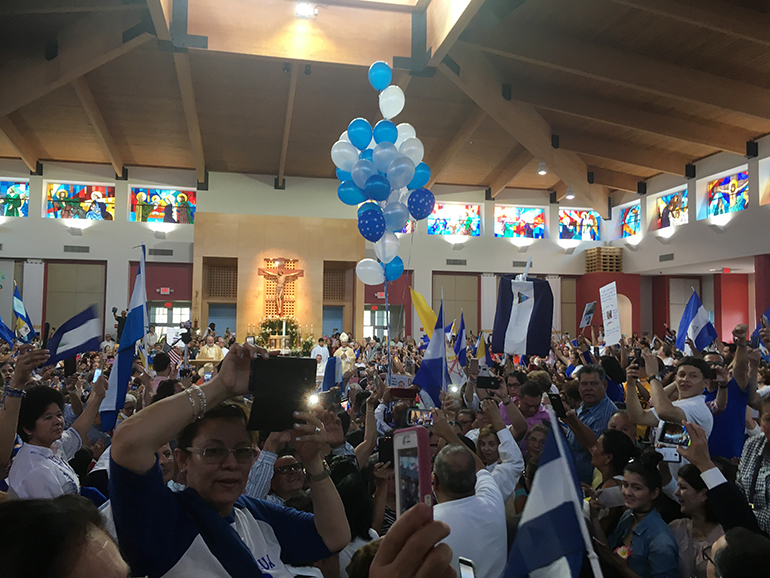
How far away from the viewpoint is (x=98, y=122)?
1444cm

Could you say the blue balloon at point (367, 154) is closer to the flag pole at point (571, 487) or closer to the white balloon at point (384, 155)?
the white balloon at point (384, 155)

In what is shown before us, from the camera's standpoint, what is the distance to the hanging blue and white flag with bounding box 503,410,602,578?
105cm

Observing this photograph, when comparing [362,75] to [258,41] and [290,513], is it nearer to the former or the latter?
[258,41]

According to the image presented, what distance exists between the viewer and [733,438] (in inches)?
143

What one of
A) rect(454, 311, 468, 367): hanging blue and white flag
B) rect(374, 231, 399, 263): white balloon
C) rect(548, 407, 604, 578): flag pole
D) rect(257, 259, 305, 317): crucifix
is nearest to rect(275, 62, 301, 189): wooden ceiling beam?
rect(257, 259, 305, 317): crucifix

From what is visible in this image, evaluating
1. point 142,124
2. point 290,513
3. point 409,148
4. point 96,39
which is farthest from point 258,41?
point 290,513

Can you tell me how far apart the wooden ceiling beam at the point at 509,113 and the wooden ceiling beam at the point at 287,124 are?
3.20 metres

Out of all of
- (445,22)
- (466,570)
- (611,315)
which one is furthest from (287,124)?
(466,570)

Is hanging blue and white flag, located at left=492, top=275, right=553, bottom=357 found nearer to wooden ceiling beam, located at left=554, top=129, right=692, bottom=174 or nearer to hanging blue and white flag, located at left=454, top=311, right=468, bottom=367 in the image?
A: hanging blue and white flag, located at left=454, top=311, right=468, bottom=367

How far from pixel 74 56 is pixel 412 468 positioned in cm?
1256

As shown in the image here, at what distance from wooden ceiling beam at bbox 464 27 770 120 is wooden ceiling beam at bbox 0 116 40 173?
12.3m

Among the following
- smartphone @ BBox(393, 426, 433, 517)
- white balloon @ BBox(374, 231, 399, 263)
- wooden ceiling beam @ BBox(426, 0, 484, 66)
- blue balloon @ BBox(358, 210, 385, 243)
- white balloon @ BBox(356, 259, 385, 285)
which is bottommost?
smartphone @ BBox(393, 426, 433, 517)

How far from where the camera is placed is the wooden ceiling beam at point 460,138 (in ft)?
46.8

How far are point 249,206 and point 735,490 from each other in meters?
17.9
